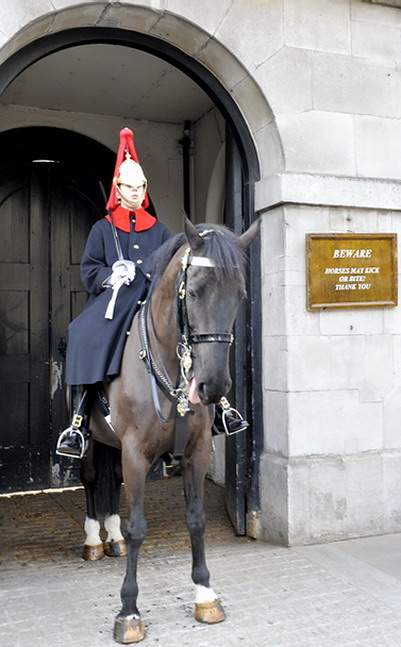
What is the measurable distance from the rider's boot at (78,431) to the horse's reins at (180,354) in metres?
0.77

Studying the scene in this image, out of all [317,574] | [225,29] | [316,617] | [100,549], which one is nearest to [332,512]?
[317,574]

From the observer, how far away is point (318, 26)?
5.02m

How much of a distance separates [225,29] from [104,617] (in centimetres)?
392

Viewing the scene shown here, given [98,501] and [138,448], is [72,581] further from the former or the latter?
[138,448]

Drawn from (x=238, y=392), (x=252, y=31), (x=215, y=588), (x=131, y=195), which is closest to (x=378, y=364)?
(x=238, y=392)

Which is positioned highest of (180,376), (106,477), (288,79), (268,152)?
(288,79)

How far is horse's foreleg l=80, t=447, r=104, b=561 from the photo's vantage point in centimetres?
465

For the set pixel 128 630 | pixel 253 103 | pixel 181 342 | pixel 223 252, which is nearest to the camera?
pixel 223 252

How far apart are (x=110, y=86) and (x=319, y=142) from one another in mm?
2514

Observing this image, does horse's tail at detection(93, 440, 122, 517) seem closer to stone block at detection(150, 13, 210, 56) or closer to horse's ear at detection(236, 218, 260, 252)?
horse's ear at detection(236, 218, 260, 252)

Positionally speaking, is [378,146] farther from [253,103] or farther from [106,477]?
[106,477]

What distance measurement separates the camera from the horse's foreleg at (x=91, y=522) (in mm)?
4648

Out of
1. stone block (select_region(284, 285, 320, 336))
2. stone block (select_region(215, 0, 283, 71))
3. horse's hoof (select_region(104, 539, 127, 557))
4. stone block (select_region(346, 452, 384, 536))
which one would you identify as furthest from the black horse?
stone block (select_region(215, 0, 283, 71))

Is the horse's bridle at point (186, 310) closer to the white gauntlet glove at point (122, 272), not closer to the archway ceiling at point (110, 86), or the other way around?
the white gauntlet glove at point (122, 272)
